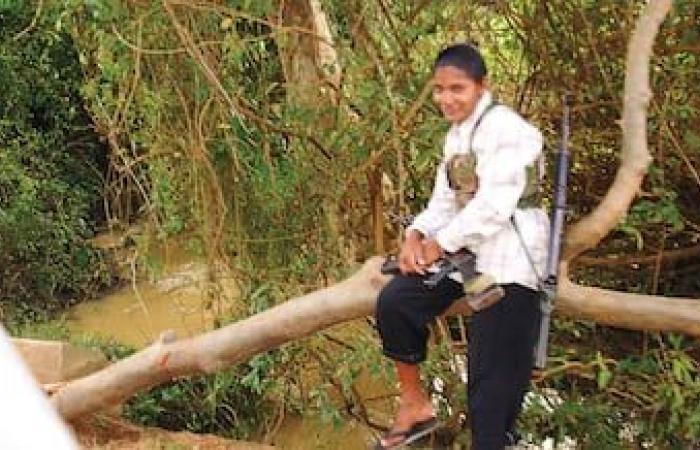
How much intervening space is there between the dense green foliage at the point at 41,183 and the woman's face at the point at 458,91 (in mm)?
5531

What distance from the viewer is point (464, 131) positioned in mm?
2938

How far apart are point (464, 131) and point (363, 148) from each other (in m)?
1.49

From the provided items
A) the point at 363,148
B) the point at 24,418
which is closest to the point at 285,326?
the point at 363,148

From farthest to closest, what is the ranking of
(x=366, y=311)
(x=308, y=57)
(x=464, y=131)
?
(x=308, y=57) < (x=366, y=311) < (x=464, y=131)

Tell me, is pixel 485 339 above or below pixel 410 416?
above

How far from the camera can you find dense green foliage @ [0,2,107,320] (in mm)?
8133

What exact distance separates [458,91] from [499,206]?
298 mm

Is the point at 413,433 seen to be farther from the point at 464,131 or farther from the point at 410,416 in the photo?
the point at 464,131

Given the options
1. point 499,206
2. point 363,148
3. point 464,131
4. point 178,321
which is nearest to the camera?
point 499,206

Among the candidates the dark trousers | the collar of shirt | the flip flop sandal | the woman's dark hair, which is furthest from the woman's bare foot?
the woman's dark hair

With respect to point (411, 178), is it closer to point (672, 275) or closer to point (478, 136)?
point (672, 275)

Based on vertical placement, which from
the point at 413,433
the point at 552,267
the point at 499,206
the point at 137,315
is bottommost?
the point at 137,315

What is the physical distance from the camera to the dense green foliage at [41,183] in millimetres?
8133

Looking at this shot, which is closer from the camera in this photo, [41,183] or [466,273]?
[466,273]
